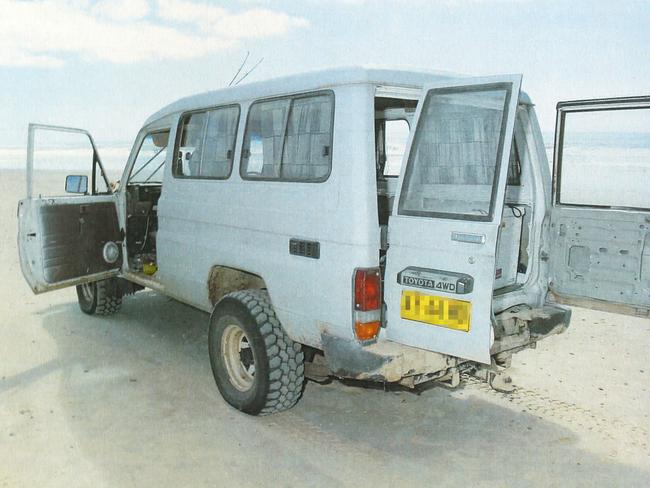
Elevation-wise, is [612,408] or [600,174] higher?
[600,174]

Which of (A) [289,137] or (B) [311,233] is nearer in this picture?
(B) [311,233]

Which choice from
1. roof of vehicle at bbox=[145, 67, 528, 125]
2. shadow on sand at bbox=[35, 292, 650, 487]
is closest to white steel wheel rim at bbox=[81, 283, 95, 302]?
shadow on sand at bbox=[35, 292, 650, 487]

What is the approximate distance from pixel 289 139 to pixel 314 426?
6.74 feet

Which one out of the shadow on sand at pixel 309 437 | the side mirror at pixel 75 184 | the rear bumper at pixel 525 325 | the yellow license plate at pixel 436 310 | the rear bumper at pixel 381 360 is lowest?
the shadow on sand at pixel 309 437

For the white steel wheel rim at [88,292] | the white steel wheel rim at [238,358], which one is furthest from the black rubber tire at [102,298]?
the white steel wheel rim at [238,358]

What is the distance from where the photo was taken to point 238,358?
4531 millimetres

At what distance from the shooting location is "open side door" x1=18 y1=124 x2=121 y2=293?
210 inches

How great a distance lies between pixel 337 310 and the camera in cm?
353

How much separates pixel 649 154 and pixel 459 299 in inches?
81.0

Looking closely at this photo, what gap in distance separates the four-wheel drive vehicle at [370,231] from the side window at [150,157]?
1.41 ft

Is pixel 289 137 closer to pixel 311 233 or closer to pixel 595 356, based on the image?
pixel 311 233

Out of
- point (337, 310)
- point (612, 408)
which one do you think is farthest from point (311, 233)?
point (612, 408)

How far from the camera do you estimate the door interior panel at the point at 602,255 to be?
151 inches

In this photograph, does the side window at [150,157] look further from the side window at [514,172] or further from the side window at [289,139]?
the side window at [514,172]
